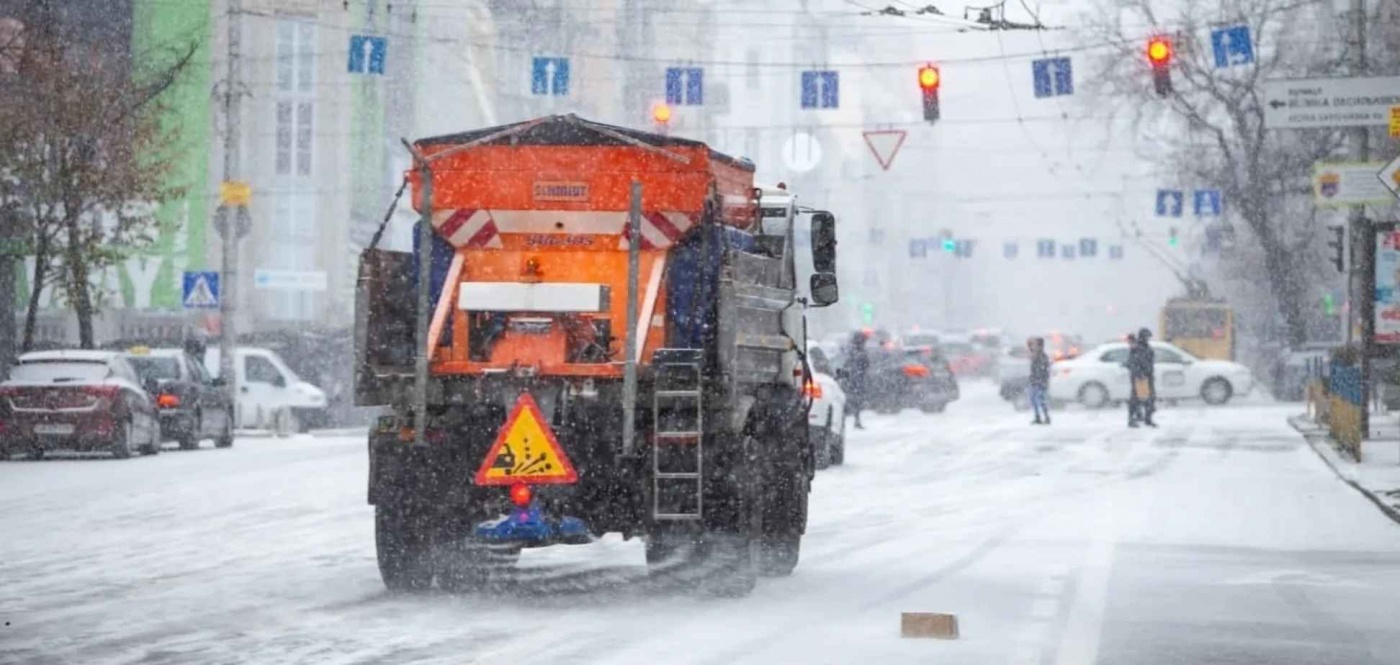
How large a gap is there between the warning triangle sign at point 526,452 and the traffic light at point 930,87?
21076 mm

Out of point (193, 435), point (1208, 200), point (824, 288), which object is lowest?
point (193, 435)

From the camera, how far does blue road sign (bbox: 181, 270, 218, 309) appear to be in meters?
38.9

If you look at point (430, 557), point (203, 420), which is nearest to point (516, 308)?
point (430, 557)

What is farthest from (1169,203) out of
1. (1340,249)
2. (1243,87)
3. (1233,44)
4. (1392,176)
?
(1392,176)

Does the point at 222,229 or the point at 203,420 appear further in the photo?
the point at 222,229

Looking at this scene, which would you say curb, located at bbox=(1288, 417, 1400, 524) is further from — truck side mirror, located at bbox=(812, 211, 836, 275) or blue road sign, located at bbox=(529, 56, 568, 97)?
blue road sign, located at bbox=(529, 56, 568, 97)

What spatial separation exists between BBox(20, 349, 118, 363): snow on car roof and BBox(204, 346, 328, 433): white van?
11.3m

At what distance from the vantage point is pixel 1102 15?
56.3m

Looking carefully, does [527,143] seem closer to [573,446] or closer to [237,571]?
[573,446]

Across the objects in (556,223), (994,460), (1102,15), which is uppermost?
(1102,15)

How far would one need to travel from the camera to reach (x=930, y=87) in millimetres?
32844

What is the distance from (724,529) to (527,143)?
2.42m

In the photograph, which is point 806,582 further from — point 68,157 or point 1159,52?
point 68,157

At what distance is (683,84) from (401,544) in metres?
24.8
